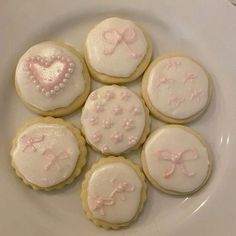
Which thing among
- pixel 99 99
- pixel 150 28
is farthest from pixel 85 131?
pixel 150 28

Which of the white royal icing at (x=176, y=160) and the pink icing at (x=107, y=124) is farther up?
the pink icing at (x=107, y=124)

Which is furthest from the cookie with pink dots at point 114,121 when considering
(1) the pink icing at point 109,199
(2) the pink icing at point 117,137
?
(1) the pink icing at point 109,199

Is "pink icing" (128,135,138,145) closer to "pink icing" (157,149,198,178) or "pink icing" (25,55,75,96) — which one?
"pink icing" (157,149,198,178)

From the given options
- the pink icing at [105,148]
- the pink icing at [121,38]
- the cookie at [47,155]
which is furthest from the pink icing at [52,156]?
the pink icing at [121,38]

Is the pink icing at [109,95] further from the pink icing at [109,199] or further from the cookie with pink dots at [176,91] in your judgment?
the pink icing at [109,199]

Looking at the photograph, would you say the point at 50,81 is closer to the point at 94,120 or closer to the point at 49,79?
the point at 49,79

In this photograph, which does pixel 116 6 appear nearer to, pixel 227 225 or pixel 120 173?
pixel 120 173

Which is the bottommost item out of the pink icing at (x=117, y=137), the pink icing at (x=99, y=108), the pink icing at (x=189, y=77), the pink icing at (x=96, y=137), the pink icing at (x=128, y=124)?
the pink icing at (x=96, y=137)

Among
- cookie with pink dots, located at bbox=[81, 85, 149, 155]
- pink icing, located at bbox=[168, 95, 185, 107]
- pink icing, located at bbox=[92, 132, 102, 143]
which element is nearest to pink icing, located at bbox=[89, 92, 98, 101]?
cookie with pink dots, located at bbox=[81, 85, 149, 155]
